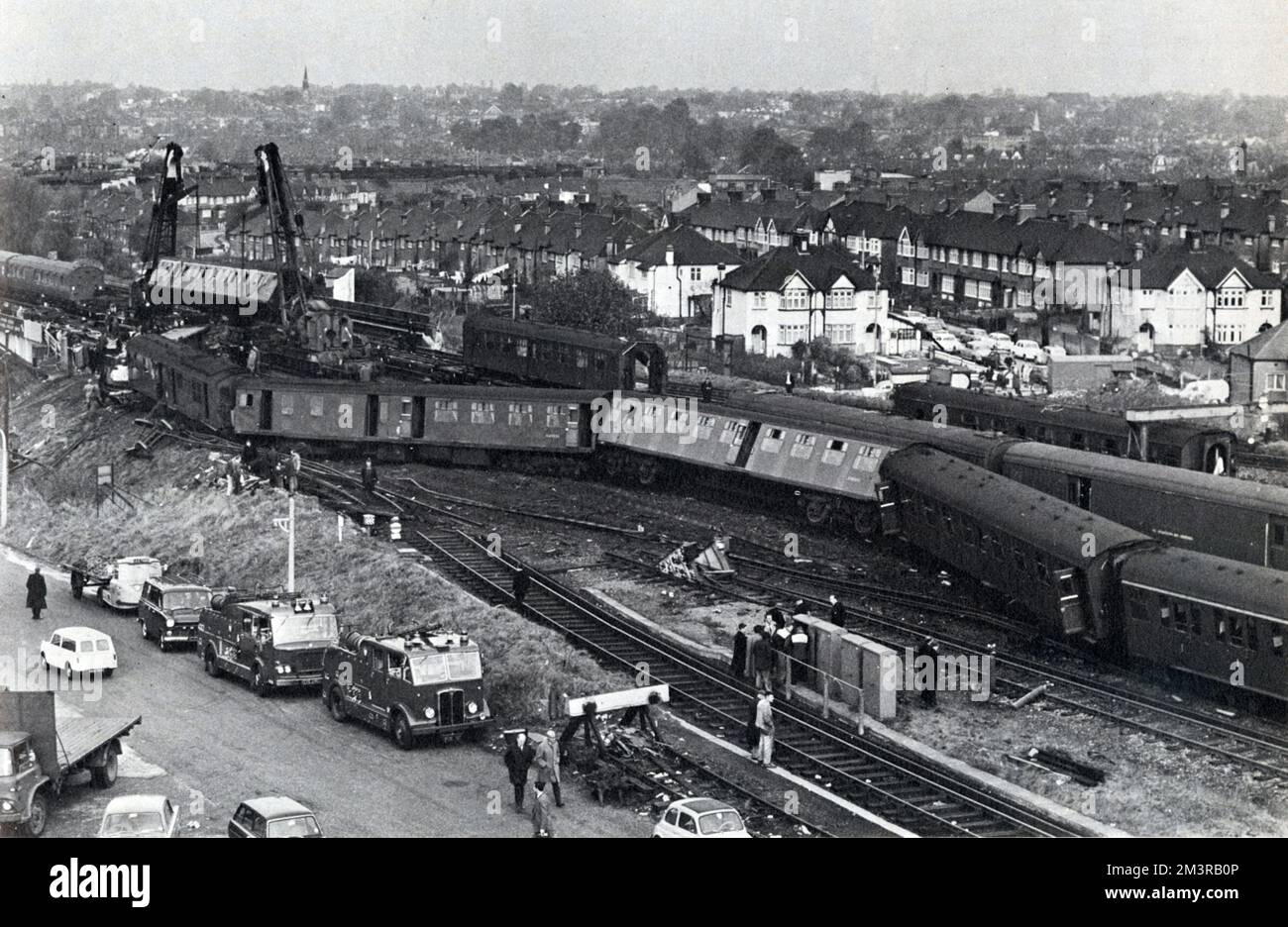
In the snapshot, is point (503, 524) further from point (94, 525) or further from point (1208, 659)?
point (1208, 659)

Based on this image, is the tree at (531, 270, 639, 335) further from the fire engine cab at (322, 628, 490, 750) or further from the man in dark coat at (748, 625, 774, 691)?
the fire engine cab at (322, 628, 490, 750)

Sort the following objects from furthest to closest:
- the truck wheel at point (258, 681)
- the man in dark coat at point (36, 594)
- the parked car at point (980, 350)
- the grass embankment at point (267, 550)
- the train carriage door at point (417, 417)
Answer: the parked car at point (980, 350) < the train carriage door at point (417, 417) < the man in dark coat at point (36, 594) < the grass embankment at point (267, 550) < the truck wheel at point (258, 681)

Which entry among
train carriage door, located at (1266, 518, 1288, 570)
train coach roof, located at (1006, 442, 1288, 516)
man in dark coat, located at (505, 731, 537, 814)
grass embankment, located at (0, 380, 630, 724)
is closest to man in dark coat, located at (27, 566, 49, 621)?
grass embankment, located at (0, 380, 630, 724)

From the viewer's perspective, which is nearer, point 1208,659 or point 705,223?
point 1208,659

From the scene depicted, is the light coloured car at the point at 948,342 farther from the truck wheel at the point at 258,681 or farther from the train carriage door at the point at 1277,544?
the truck wheel at the point at 258,681

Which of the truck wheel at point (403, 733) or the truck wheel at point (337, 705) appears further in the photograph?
the truck wheel at point (337, 705)

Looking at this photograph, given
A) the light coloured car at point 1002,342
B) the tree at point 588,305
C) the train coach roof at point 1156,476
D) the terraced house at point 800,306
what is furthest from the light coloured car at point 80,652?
the light coloured car at point 1002,342

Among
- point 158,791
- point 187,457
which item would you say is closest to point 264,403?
point 187,457
